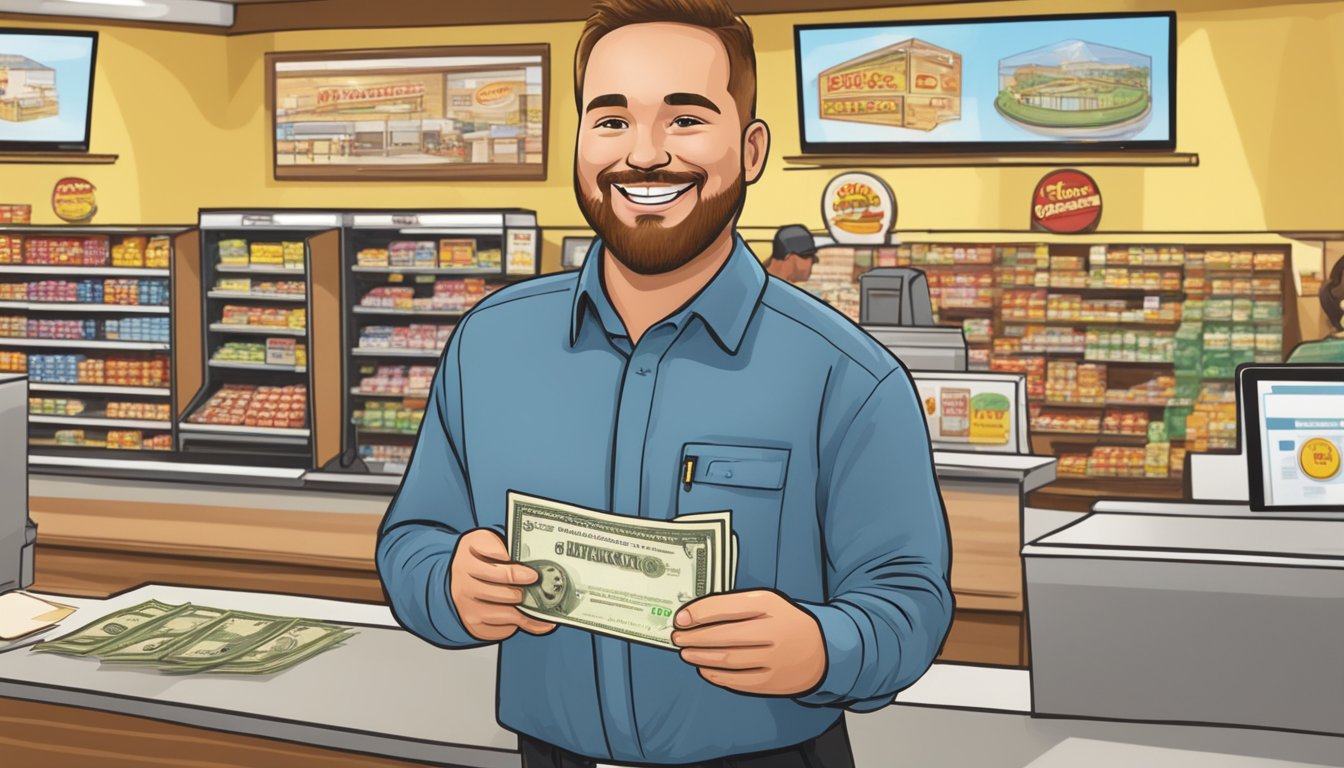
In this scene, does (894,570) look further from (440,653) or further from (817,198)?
(817,198)

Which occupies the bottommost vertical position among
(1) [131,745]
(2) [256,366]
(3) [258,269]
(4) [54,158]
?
(1) [131,745]

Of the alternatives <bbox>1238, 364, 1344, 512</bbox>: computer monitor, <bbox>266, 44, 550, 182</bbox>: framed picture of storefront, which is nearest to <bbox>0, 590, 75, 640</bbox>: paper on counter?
<bbox>1238, 364, 1344, 512</bbox>: computer monitor

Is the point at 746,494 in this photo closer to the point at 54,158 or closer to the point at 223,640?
the point at 223,640

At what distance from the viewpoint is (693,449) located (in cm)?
129

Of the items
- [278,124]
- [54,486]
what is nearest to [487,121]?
[278,124]

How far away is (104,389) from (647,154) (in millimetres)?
8296

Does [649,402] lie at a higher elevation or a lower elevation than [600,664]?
higher

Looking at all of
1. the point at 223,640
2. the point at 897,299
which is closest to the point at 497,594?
the point at 223,640

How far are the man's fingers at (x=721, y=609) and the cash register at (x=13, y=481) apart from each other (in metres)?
2.22

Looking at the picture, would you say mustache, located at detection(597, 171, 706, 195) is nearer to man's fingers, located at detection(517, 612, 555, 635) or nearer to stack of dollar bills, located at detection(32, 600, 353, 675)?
man's fingers, located at detection(517, 612, 555, 635)

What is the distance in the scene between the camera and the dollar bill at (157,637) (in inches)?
85.2

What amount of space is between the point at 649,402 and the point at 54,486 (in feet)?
11.9

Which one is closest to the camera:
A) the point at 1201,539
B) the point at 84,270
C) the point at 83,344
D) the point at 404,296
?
the point at 1201,539

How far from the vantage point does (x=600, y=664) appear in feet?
4.49
